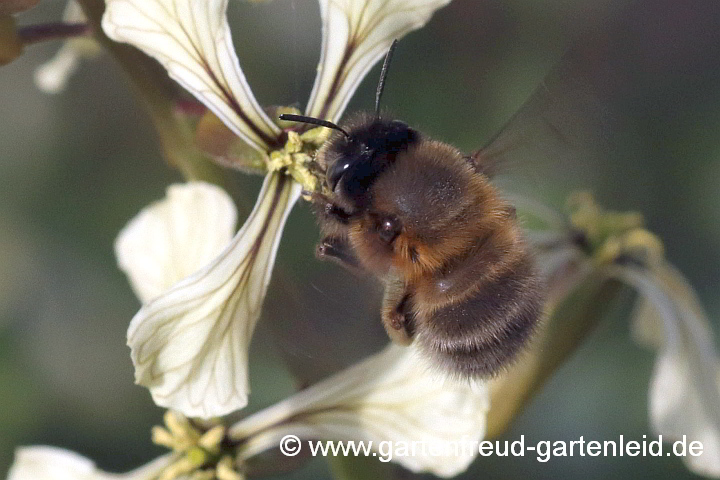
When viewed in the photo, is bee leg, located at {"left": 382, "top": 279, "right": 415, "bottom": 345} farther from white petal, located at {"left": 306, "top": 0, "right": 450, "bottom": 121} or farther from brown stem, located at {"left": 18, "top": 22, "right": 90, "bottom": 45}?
brown stem, located at {"left": 18, "top": 22, "right": 90, "bottom": 45}

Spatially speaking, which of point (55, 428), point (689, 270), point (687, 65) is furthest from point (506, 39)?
point (55, 428)

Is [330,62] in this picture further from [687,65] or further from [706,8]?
[706,8]

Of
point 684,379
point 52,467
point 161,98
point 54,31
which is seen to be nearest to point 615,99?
point 684,379

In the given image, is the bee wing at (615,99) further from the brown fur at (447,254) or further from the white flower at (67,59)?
the white flower at (67,59)

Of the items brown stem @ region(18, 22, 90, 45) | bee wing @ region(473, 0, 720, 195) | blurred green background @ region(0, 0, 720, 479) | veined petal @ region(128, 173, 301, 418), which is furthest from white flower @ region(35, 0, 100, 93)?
bee wing @ region(473, 0, 720, 195)

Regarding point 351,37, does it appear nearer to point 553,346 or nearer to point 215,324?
point 215,324

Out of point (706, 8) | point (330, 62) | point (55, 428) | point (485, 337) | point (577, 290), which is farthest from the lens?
point (706, 8)
